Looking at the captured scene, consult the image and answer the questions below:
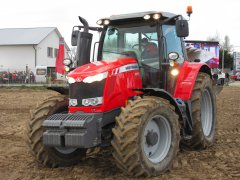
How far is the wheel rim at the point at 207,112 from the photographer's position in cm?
738

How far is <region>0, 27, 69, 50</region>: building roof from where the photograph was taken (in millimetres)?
44031

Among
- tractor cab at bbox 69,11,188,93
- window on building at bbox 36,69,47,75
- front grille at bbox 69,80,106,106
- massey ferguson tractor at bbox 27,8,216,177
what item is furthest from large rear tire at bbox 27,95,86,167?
window on building at bbox 36,69,47,75

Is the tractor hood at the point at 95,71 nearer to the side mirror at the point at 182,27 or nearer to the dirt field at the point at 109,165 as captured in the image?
the side mirror at the point at 182,27

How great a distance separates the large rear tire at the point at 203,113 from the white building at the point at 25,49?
3685 centimetres

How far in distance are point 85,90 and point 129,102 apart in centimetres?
65

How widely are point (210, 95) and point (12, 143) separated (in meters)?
3.99

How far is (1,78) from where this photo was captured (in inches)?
1443

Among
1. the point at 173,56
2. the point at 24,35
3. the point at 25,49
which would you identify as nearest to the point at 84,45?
the point at 173,56

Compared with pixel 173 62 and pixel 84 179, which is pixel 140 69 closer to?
pixel 173 62

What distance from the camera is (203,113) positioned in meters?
7.42

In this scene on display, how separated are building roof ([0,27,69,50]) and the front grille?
39113mm

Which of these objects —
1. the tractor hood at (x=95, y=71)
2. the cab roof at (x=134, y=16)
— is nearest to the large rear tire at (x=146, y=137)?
the tractor hood at (x=95, y=71)

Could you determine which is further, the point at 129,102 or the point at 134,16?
the point at 134,16

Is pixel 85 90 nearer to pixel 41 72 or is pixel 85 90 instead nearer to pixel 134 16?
pixel 134 16
